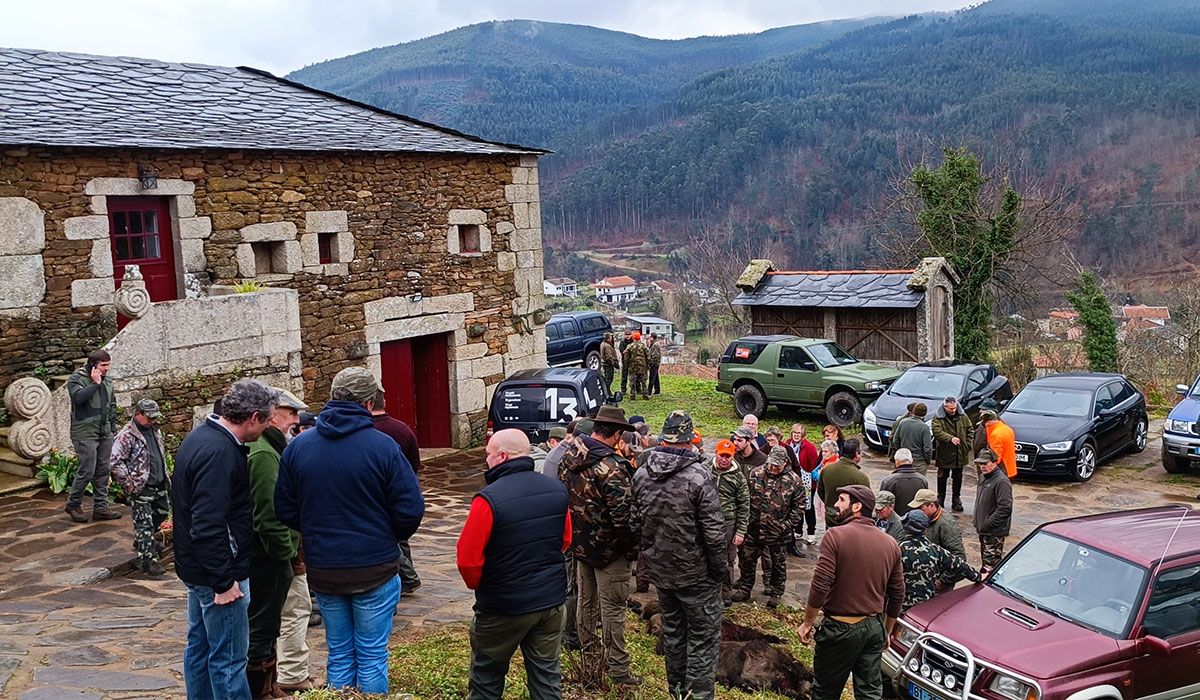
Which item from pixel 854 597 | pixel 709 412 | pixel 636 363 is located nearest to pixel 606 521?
pixel 854 597

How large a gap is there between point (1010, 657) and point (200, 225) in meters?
10.1

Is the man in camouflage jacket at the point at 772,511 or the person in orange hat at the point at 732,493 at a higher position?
the person in orange hat at the point at 732,493

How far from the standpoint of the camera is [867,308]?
21.1 metres

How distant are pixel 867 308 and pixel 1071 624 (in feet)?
49.5

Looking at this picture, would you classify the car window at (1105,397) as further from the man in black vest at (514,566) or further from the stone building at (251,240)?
the man in black vest at (514,566)

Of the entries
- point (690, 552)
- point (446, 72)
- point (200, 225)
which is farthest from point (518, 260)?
point (446, 72)

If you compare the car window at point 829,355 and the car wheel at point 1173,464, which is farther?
the car window at point 829,355

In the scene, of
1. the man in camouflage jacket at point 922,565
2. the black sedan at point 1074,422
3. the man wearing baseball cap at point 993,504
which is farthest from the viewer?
the black sedan at point 1074,422

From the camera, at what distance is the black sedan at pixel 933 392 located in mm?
15633

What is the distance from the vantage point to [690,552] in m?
5.80

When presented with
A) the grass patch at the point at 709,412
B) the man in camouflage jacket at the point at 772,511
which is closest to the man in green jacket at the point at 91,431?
the man in camouflage jacket at the point at 772,511

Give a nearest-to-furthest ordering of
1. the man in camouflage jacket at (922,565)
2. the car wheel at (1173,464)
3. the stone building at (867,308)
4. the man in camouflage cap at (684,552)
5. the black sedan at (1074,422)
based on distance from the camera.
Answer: the man in camouflage cap at (684,552), the man in camouflage jacket at (922,565), the black sedan at (1074,422), the car wheel at (1173,464), the stone building at (867,308)

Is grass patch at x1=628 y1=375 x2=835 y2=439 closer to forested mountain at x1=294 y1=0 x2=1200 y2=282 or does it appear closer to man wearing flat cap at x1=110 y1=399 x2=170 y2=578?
man wearing flat cap at x1=110 y1=399 x2=170 y2=578

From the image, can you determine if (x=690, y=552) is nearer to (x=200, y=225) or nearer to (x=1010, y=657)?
(x=1010, y=657)
